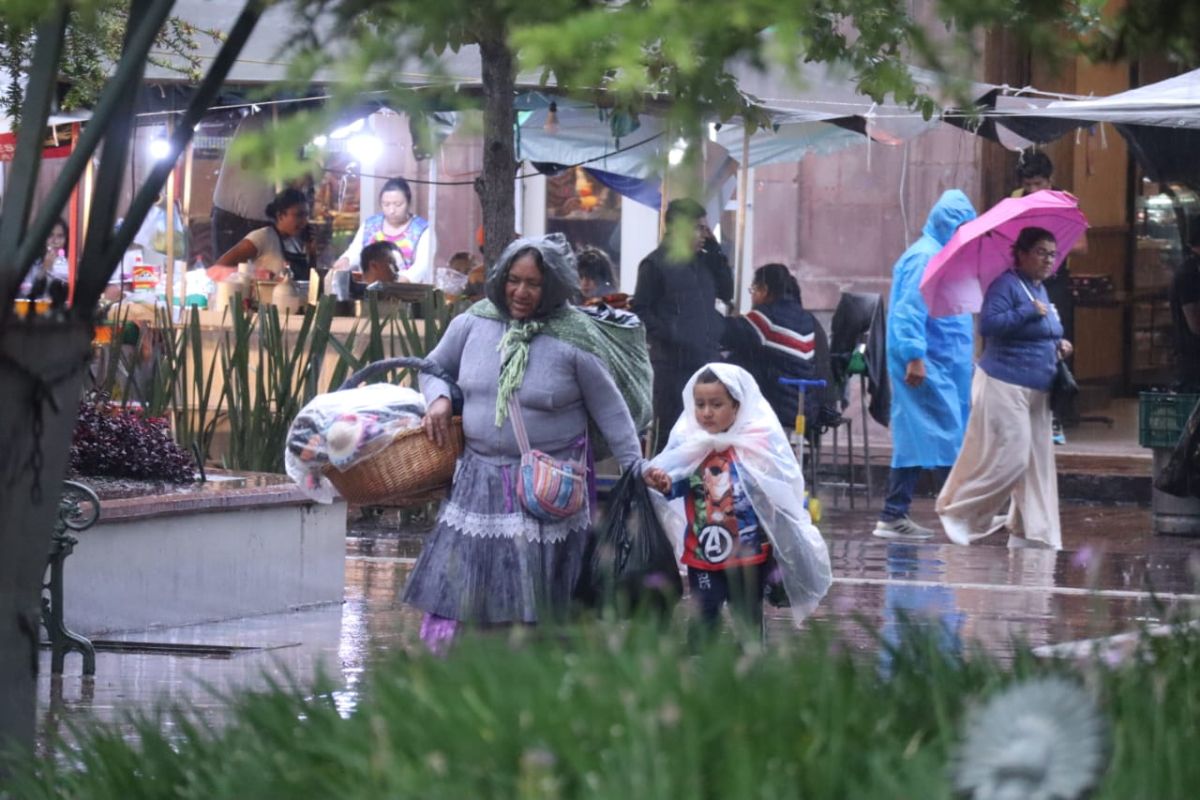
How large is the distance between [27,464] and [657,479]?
278 centimetres

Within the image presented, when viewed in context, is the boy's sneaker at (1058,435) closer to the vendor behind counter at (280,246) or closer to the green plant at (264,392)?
the vendor behind counter at (280,246)

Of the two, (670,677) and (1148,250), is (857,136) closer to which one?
(1148,250)

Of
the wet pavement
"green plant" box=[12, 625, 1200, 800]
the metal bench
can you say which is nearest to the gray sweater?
the wet pavement

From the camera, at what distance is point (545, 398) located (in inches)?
280

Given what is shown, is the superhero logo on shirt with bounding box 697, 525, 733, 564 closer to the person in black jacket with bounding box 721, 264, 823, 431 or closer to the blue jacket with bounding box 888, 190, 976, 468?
the blue jacket with bounding box 888, 190, 976, 468

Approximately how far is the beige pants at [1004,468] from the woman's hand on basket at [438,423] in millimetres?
6071

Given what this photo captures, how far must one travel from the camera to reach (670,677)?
3.76 meters

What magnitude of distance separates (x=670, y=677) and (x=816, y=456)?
10.9 metres

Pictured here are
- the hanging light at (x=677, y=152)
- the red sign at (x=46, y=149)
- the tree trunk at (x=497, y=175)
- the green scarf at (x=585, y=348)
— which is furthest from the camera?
the red sign at (x=46, y=149)

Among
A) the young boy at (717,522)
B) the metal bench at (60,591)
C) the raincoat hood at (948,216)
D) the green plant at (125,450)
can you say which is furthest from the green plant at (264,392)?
the young boy at (717,522)

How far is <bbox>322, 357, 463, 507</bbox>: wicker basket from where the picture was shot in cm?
712

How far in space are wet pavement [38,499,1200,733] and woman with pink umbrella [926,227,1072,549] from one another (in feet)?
1.01

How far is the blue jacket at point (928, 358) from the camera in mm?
13312

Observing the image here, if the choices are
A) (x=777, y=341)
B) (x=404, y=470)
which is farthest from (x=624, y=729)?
(x=777, y=341)
